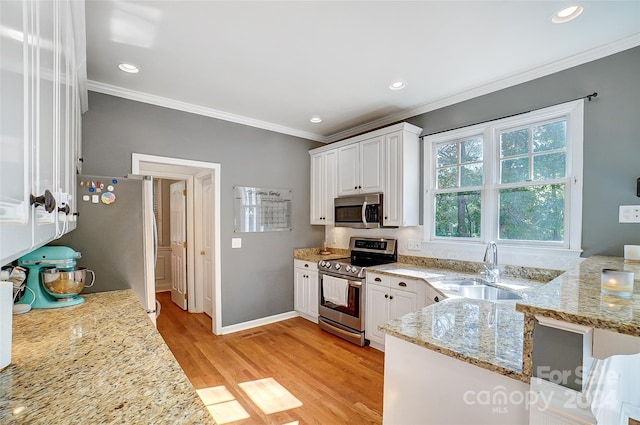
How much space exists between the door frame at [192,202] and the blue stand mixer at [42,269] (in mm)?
1400

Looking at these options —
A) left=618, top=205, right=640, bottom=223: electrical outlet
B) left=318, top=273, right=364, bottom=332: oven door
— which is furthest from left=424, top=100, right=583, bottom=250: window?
left=318, top=273, right=364, bottom=332: oven door

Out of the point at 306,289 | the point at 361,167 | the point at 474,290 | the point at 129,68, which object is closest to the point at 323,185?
the point at 361,167

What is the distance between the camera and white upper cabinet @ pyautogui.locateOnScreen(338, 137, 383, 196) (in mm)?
3400

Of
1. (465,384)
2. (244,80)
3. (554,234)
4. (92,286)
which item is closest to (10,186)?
(465,384)

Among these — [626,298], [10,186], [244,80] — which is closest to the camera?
[10,186]

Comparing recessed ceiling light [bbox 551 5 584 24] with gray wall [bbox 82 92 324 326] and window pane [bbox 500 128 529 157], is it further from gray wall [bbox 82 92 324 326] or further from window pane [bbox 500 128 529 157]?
gray wall [bbox 82 92 324 326]

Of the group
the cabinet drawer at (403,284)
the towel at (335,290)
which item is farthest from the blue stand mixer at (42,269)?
the cabinet drawer at (403,284)

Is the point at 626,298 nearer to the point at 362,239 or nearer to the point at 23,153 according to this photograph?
the point at 23,153

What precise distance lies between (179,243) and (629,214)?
5.33m

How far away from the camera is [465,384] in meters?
0.99

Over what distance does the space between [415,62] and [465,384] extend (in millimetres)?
2325

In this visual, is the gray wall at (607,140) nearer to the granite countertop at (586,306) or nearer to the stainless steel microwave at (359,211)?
the granite countertop at (586,306)

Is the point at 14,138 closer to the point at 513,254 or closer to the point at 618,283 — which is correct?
the point at 618,283

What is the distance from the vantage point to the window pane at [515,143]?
260 centimetres
